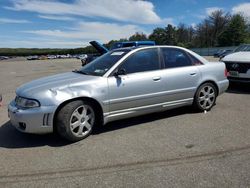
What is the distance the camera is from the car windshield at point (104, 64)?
15.7ft

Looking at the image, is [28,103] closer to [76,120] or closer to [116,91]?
[76,120]

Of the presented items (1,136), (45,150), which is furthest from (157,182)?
(1,136)

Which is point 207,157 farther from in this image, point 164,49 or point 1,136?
point 1,136

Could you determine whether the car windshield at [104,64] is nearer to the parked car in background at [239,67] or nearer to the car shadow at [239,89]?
the parked car in background at [239,67]

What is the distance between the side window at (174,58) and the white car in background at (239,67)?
9.94ft

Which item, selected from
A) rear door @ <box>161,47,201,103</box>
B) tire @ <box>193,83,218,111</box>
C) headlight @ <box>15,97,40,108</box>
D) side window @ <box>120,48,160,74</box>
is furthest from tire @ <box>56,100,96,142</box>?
tire @ <box>193,83,218,111</box>

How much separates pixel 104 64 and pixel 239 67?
480 cm

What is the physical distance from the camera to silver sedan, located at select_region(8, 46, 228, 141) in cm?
411

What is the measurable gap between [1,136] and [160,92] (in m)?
2.99

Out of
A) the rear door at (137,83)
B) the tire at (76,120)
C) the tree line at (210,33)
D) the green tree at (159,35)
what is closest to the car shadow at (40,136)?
the tire at (76,120)

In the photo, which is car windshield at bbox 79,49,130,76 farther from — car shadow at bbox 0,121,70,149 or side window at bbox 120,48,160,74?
car shadow at bbox 0,121,70,149

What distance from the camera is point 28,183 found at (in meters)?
3.06

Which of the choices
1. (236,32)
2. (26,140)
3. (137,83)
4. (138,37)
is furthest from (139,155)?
(138,37)

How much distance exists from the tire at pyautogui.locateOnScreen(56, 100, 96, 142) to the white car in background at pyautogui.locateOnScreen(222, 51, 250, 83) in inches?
208
